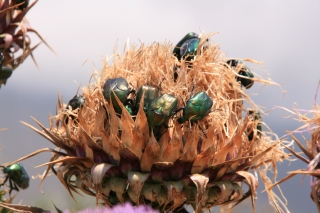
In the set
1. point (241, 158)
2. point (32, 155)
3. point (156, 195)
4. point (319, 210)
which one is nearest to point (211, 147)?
point (241, 158)

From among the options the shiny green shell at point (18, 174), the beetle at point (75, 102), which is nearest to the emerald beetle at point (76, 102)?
the beetle at point (75, 102)

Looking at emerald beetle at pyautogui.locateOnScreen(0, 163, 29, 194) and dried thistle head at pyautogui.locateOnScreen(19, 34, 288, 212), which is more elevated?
dried thistle head at pyautogui.locateOnScreen(19, 34, 288, 212)

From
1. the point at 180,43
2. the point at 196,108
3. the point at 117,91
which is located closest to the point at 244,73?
the point at 180,43

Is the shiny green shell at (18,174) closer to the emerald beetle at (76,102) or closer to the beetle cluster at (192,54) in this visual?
the emerald beetle at (76,102)

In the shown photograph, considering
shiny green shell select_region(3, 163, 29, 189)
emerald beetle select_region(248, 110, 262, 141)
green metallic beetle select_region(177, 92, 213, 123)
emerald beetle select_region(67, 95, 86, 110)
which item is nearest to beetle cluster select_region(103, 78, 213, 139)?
green metallic beetle select_region(177, 92, 213, 123)

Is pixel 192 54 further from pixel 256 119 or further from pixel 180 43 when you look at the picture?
pixel 256 119

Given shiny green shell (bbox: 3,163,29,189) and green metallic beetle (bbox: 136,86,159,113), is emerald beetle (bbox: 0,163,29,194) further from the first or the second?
green metallic beetle (bbox: 136,86,159,113)

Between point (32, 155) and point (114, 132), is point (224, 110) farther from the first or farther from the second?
point (32, 155)
